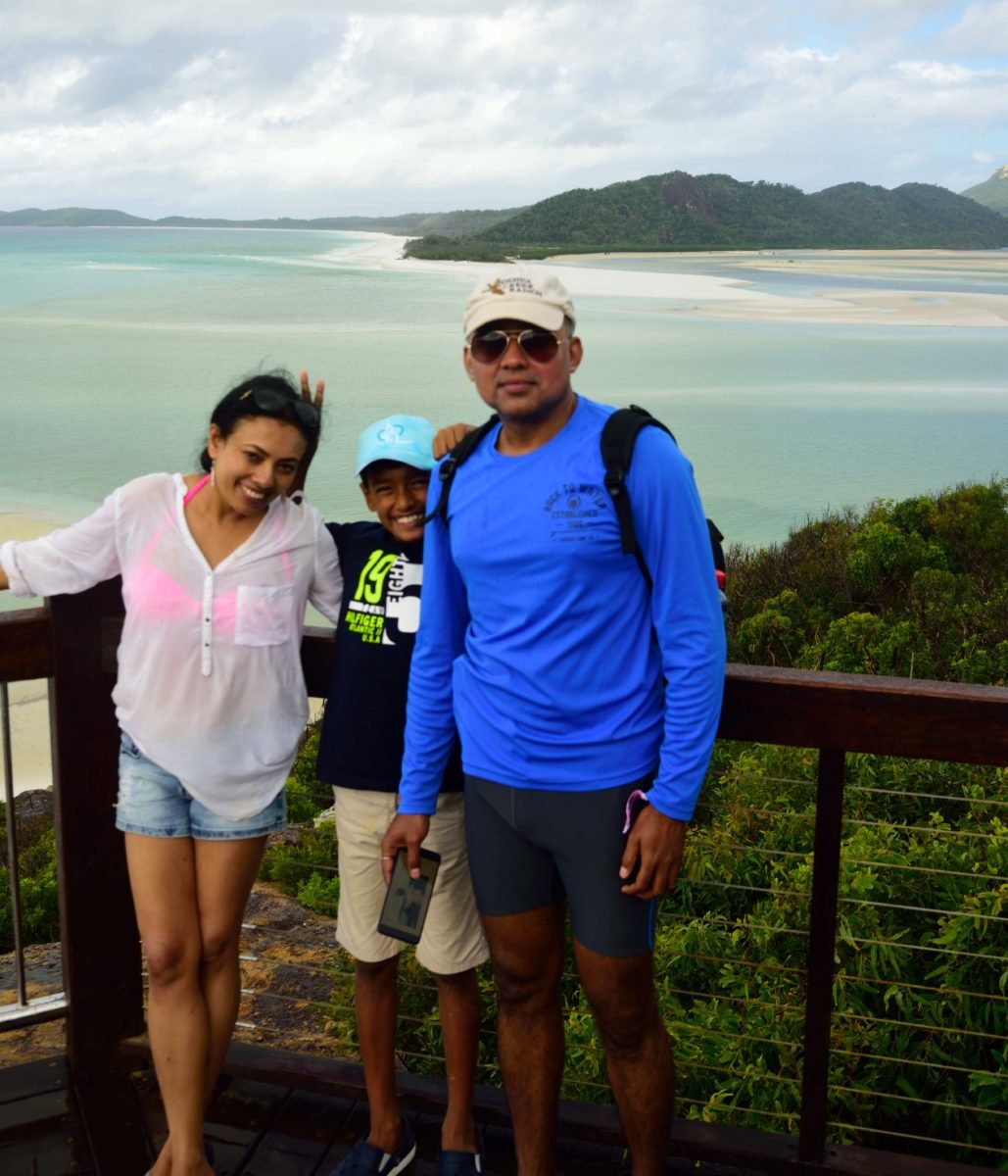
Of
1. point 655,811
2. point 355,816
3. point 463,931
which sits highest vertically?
point 655,811

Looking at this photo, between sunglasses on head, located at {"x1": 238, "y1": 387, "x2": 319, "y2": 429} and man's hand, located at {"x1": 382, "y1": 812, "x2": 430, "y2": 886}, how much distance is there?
0.67m

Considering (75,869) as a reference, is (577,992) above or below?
below

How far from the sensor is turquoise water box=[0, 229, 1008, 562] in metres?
40.9

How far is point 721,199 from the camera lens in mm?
89688

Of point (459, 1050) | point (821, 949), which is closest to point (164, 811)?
point (459, 1050)

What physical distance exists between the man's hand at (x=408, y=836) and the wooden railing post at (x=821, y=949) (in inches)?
25.2

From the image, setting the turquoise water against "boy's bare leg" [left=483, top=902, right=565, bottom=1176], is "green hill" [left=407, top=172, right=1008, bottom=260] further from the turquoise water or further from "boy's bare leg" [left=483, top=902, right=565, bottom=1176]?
"boy's bare leg" [left=483, top=902, right=565, bottom=1176]

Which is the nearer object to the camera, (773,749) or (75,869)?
(75,869)

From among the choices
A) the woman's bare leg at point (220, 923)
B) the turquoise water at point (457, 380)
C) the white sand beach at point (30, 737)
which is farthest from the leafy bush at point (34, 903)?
the turquoise water at point (457, 380)

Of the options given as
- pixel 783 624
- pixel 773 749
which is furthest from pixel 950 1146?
pixel 783 624

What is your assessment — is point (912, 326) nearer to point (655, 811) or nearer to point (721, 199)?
point (721, 199)

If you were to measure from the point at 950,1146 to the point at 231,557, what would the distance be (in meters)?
2.15

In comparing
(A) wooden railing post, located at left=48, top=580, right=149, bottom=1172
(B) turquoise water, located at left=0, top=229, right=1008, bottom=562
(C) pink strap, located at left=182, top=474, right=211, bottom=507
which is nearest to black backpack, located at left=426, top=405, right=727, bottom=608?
(C) pink strap, located at left=182, top=474, right=211, bottom=507

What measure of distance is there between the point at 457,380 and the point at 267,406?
200 feet
